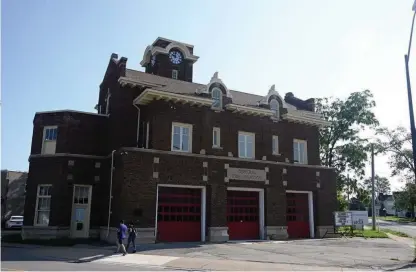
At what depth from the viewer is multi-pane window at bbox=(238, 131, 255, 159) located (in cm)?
2761

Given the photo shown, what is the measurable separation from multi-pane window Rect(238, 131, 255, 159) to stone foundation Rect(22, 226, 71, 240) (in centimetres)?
1323

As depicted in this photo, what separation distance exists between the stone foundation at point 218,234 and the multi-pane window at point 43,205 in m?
10.9

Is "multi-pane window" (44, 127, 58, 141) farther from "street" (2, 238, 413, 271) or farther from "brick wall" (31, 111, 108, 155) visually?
"street" (2, 238, 413, 271)

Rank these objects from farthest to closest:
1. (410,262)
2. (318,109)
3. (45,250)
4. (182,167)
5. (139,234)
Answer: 1. (318,109)
2. (182,167)
3. (139,234)
4. (45,250)
5. (410,262)

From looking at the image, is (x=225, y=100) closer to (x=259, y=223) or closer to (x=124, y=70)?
(x=124, y=70)

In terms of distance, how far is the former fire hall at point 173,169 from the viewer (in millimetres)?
23703

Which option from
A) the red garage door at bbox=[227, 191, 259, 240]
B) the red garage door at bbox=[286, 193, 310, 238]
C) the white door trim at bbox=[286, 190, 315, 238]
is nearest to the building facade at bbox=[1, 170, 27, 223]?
the red garage door at bbox=[227, 191, 259, 240]

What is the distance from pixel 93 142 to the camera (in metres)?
27.6

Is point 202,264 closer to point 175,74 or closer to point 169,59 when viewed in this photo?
point 175,74

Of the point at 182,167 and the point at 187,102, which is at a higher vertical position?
the point at 187,102

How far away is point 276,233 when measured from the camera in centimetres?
2717

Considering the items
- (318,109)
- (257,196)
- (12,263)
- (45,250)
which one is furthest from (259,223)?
(318,109)

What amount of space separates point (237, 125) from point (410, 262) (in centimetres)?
1425

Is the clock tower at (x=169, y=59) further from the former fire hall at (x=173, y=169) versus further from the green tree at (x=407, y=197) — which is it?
the green tree at (x=407, y=197)
